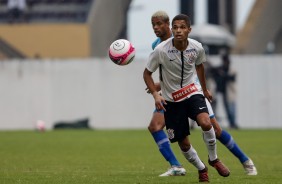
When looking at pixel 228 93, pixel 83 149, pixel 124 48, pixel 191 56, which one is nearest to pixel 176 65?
pixel 191 56

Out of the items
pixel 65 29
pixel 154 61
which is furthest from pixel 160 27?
pixel 65 29

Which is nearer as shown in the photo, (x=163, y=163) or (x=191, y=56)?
(x=191, y=56)

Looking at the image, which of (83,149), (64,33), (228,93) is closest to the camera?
(83,149)

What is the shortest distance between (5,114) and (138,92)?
14.9 feet

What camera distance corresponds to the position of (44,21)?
48406 mm

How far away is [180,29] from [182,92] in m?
0.86

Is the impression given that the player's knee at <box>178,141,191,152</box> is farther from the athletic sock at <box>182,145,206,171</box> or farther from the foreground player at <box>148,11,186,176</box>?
the foreground player at <box>148,11,186,176</box>

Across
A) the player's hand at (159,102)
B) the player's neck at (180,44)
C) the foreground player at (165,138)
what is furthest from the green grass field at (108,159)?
the player's neck at (180,44)

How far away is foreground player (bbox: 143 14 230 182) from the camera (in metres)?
13.4

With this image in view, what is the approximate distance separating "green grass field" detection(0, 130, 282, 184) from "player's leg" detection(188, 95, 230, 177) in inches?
9.7

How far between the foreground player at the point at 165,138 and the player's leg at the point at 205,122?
1.06 m

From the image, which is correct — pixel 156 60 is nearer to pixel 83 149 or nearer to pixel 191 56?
pixel 191 56

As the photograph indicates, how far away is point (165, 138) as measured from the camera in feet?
50.4

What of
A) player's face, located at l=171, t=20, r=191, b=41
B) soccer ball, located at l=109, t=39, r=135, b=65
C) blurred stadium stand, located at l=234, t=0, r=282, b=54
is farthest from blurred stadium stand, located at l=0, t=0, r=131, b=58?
player's face, located at l=171, t=20, r=191, b=41
